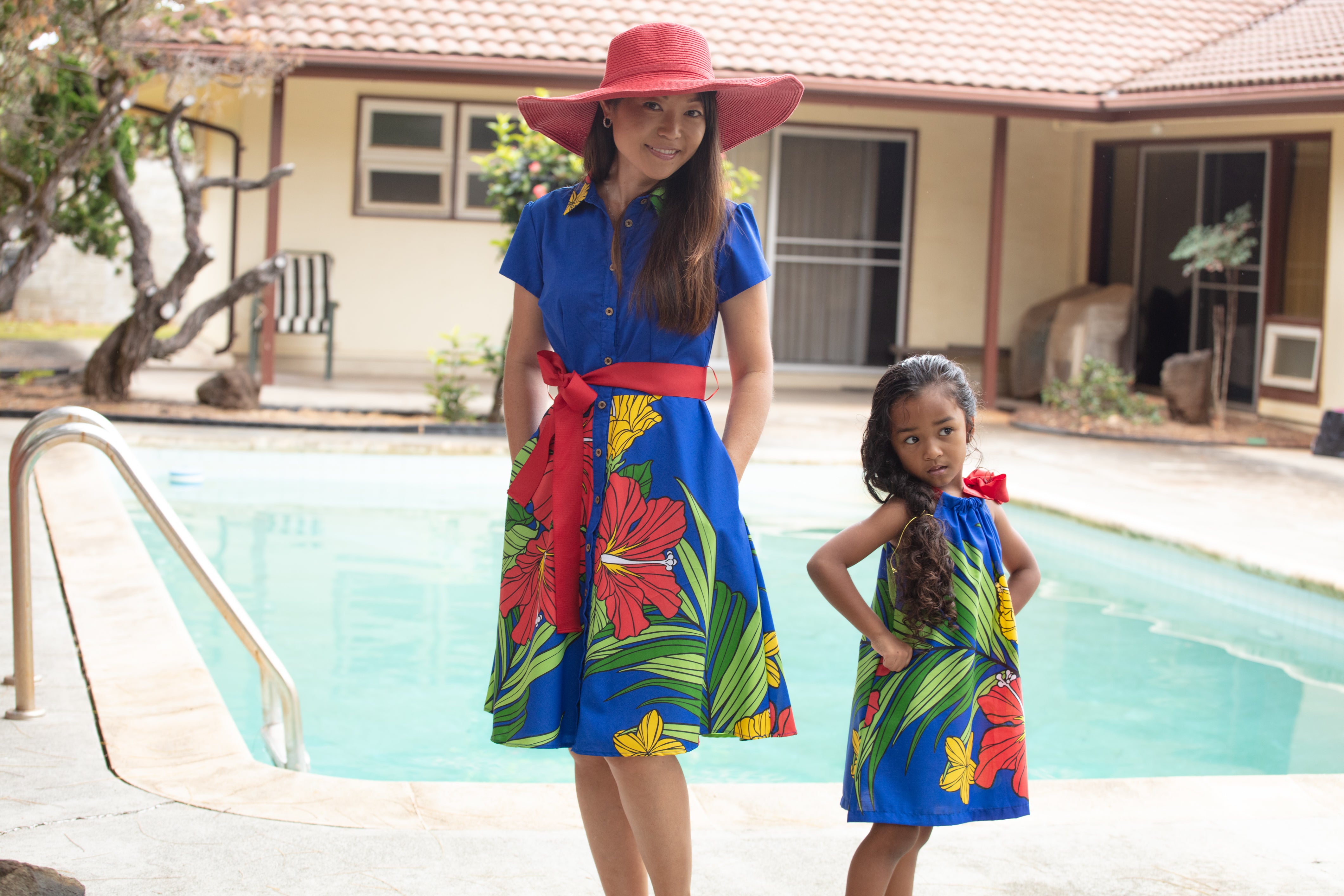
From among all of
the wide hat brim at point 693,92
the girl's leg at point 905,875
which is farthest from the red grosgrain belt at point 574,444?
the girl's leg at point 905,875

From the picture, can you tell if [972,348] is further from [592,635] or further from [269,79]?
[592,635]

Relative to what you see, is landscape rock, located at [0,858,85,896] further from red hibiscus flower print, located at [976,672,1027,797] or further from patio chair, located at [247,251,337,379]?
patio chair, located at [247,251,337,379]

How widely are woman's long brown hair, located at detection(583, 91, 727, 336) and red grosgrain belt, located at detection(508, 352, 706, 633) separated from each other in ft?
0.25

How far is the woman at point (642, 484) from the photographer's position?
6.38 ft

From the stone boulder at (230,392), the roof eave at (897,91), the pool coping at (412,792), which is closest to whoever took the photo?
the pool coping at (412,792)

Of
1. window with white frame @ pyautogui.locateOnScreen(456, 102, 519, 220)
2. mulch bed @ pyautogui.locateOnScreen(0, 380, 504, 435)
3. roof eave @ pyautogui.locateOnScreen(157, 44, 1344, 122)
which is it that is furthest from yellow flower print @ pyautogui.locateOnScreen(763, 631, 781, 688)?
window with white frame @ pyautogui.locateOnScreen(456, 102, 519, 220)

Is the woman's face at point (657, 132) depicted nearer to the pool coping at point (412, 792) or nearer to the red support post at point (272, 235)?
the pool coping at point (412, 792)

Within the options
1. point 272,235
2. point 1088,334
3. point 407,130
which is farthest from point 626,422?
point 407,130

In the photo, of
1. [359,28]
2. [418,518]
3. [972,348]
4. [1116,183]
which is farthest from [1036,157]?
[418,518]

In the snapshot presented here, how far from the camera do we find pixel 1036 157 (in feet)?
41.4

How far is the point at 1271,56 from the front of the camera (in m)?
10.5

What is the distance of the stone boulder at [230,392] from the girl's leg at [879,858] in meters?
7.58

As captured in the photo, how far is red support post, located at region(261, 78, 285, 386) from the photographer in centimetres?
1021

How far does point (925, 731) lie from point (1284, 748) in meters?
2.75
